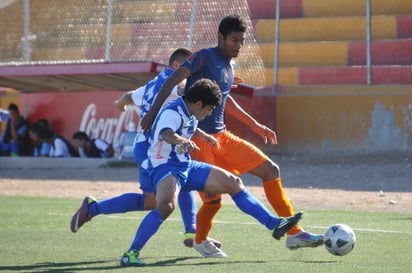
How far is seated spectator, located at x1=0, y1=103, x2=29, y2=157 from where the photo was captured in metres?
22.0

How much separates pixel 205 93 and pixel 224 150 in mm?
959

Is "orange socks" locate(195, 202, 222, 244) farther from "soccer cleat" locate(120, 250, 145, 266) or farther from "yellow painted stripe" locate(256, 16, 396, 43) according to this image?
"yellow painted stripe" locate(256, 16, 396, 43)

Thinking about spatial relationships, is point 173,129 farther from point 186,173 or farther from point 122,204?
point 122,204

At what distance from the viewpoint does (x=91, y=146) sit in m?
20.9

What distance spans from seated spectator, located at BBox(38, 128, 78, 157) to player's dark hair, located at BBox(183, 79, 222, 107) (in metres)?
13.0

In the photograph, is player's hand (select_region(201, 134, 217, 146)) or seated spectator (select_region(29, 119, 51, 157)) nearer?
player's hand (select_region(201, 134, 217, 146))

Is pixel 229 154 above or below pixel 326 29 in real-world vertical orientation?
below

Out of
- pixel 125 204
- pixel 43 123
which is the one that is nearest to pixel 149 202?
pixel 125 204

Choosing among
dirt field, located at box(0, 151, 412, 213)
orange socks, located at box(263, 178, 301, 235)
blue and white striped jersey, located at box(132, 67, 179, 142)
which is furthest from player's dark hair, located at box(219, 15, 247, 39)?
dirt field, located at box(0, 151, 412, 213)

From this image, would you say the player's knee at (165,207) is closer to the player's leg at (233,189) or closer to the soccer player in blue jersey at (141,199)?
the player's leg at (233,189)

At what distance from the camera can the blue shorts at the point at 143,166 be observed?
8.60 metres

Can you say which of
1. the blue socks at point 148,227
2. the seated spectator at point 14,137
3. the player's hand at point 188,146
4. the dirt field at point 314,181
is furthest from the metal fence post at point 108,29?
the player's hand at point 188,146

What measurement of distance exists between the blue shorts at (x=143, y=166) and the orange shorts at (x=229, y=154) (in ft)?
1.37

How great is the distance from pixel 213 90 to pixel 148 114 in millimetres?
615
